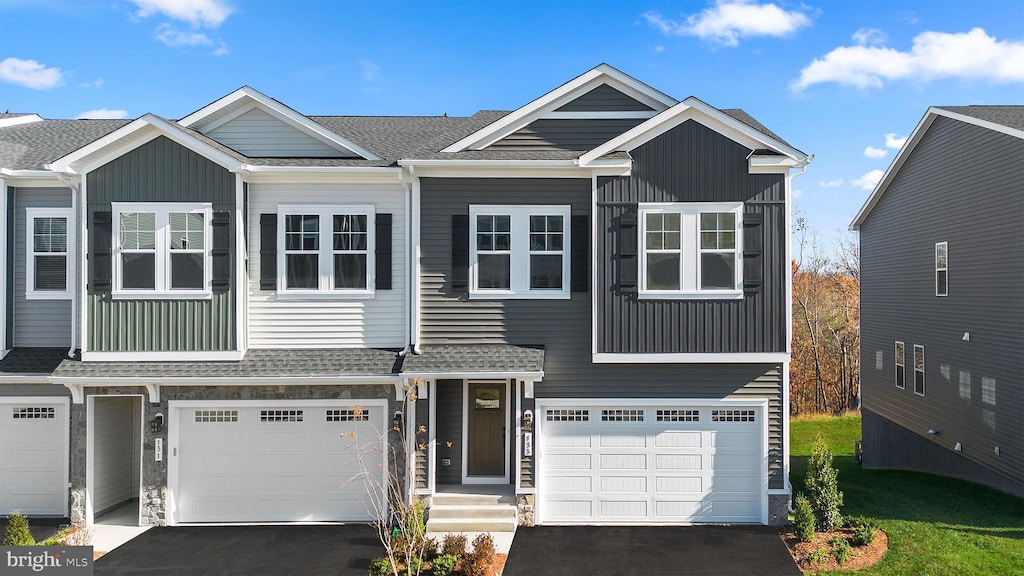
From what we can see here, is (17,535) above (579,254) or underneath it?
underneath

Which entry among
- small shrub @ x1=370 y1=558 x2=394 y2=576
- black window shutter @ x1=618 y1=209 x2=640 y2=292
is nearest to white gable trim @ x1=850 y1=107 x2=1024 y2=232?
black window shutter @ x1=618 y1=209 x2=640 y2=292


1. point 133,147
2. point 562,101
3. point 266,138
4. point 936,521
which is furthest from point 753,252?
point 133,147

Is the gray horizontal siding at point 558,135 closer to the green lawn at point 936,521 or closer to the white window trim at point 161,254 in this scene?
the white window trim at point 161,254

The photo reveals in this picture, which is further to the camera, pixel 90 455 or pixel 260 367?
pixel 90 455

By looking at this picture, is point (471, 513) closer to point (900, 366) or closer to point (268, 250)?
point (268, 250)

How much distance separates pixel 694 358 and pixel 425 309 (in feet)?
14.7

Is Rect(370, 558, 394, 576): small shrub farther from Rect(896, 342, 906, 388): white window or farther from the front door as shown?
Rect(896, 342, 906, 388): white window

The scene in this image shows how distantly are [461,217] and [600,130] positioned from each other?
9.28 feet

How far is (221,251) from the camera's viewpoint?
1050 cm

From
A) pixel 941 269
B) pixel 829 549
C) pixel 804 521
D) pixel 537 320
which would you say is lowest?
pixel 829 549

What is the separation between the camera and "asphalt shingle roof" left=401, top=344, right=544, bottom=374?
1020 cm

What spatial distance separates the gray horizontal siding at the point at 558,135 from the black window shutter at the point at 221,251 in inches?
180

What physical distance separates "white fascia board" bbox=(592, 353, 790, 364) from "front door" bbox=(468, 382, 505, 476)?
7.37 ft

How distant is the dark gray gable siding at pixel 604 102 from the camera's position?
36.3 feet
